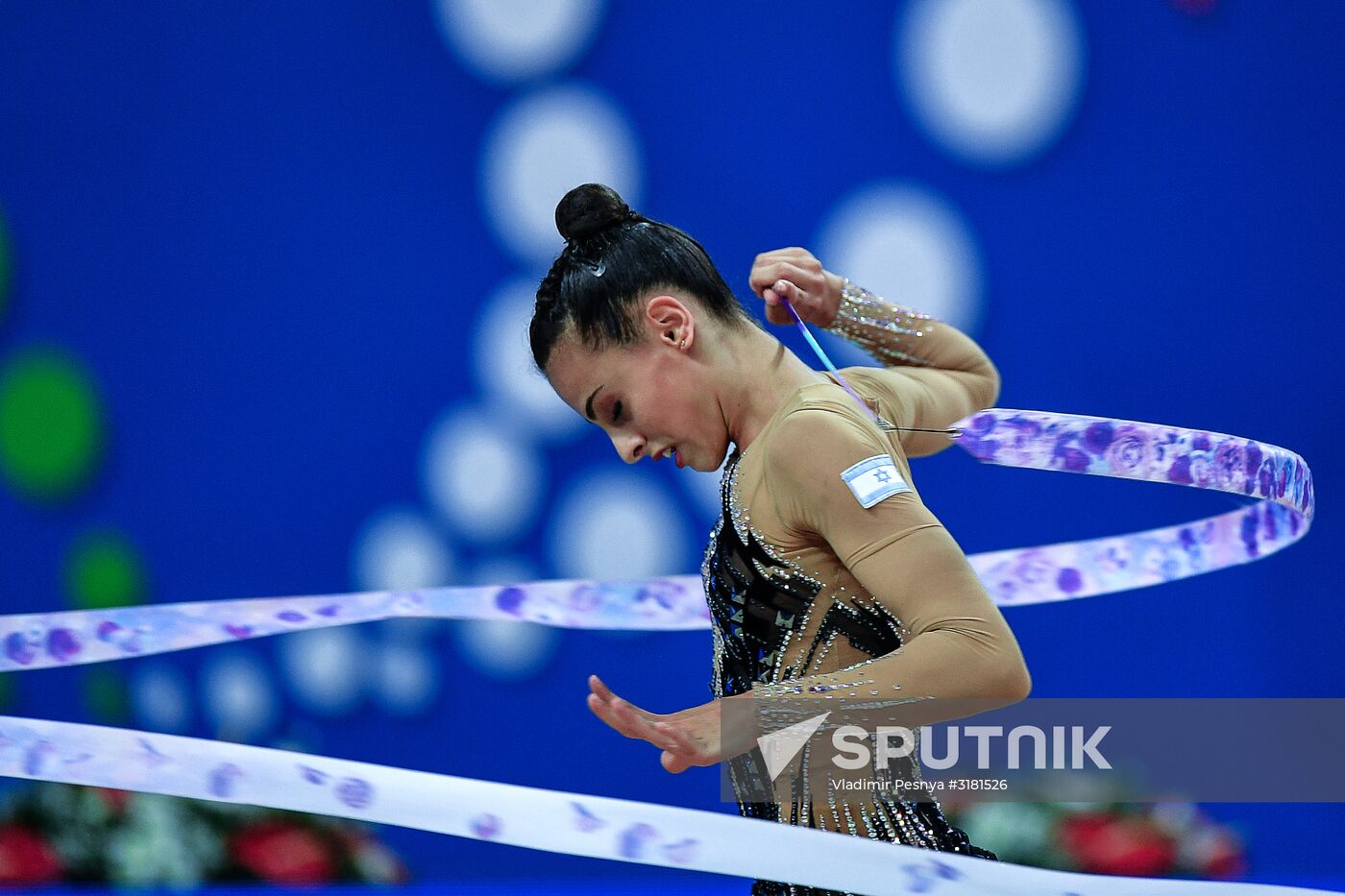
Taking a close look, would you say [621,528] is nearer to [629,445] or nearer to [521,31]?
[521,31]

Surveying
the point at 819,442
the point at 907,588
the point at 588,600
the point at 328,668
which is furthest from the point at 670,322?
the point at 328,668

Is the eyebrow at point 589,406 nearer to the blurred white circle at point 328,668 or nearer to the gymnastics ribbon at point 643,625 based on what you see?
the gymnastics ribbon at point 643,625

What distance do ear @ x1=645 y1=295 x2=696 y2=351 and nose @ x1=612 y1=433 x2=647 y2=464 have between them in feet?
0.41

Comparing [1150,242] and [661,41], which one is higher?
[661,41]

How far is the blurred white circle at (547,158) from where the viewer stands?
3.60 m

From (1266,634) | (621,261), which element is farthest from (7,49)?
(1266,634)

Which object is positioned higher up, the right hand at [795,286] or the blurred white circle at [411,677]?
the blurred white circle at [411,677]

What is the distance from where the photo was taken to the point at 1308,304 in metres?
3.53

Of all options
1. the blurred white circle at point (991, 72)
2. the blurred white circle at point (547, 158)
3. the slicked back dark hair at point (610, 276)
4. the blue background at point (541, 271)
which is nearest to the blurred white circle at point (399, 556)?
the blue background at point (541, 271)

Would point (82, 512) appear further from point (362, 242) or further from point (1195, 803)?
point (1195, 803)

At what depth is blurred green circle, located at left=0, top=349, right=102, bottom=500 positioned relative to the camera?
3775 millimetres

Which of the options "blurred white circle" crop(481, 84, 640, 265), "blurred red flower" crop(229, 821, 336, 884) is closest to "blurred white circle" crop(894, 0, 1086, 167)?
"blurred white circle" crop(481, 84, 640, 265)

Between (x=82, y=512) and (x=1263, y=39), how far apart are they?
3.71m

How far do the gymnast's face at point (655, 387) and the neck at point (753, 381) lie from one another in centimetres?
2
